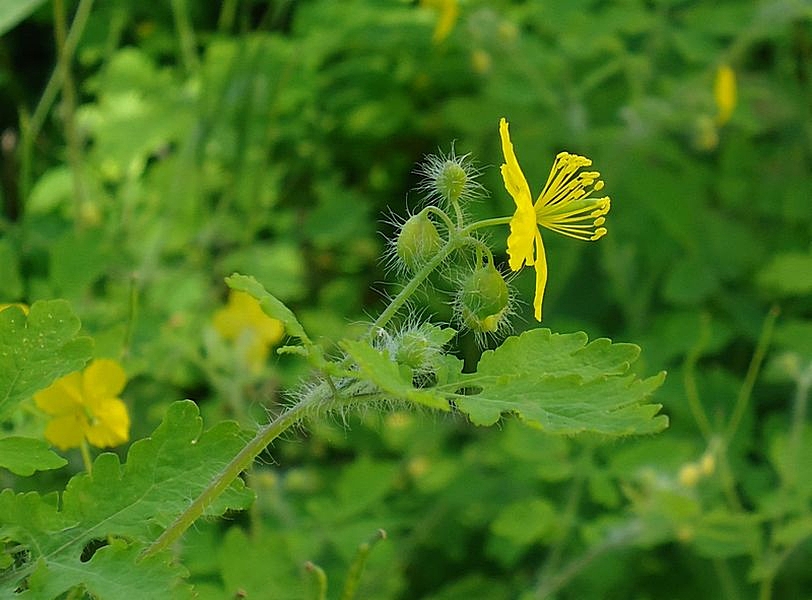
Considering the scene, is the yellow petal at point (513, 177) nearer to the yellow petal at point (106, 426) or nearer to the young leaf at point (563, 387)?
the young leaf at point (563, 387)

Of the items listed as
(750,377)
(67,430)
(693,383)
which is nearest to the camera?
(67,430)

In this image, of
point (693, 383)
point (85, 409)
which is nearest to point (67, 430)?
point (85, 409)

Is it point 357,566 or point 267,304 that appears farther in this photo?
point 357,566

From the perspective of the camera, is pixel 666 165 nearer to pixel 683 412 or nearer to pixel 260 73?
pixel 683 412

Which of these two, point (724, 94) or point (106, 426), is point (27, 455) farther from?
point (724, 94)

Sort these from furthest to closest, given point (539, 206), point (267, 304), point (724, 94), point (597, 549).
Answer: point (724, 94) → point (597, 549) → point (539, 206) → point (267, 304)

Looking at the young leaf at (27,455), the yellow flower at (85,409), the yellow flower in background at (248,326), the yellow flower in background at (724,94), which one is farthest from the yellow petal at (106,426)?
the yellow flower in background at (724,94)

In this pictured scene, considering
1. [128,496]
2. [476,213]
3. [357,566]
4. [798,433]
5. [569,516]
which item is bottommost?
[569,516]

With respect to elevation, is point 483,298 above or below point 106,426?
above
